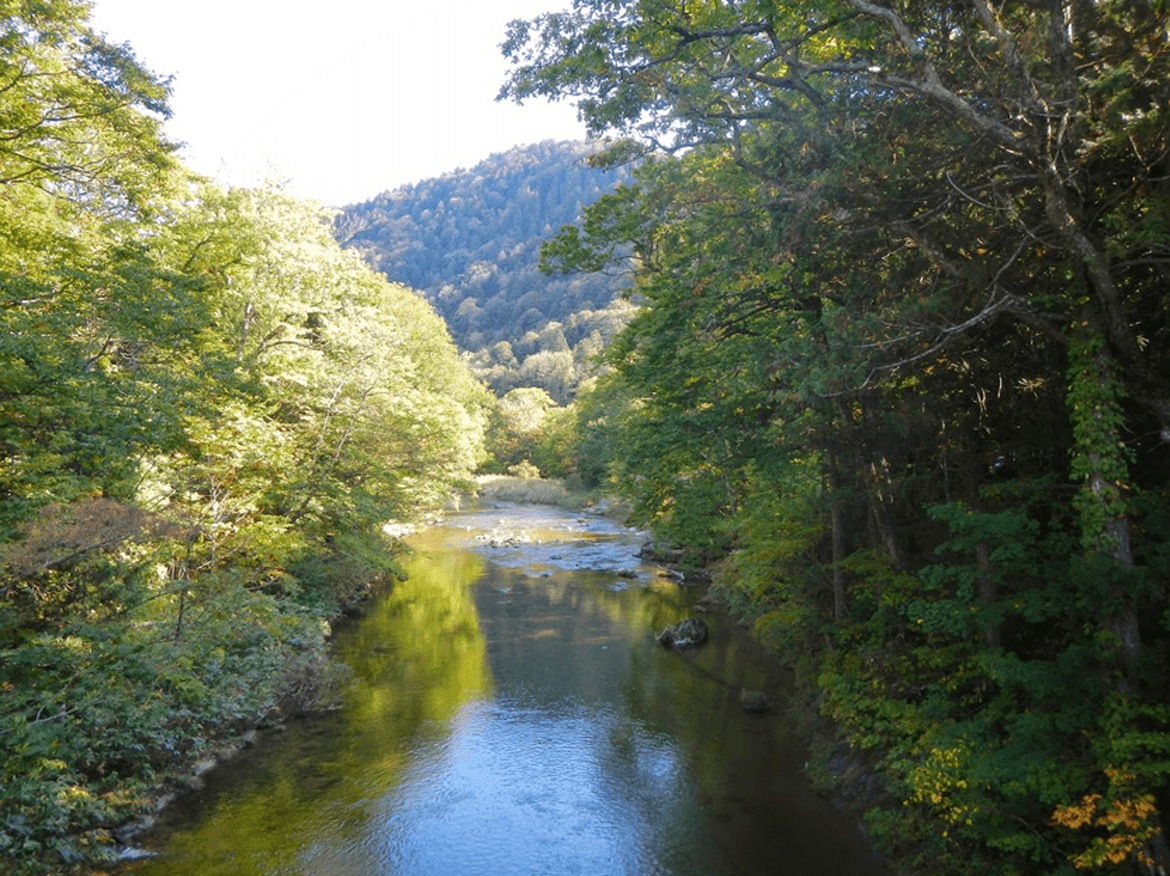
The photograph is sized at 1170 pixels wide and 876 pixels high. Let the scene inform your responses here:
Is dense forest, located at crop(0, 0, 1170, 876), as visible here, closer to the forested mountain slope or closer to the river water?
the river water

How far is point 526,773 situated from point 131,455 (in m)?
7.85

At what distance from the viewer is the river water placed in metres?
8.33

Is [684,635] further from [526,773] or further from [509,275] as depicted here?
[509,275]

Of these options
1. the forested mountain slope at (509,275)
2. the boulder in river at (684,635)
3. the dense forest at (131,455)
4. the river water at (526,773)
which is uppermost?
the forested mountain slope at (509,275)

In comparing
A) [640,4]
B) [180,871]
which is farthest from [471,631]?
[640,4]

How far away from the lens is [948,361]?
7742mm

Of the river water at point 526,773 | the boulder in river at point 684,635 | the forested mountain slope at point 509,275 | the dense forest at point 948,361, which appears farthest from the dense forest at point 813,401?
the forested mountain slope at point 509,275

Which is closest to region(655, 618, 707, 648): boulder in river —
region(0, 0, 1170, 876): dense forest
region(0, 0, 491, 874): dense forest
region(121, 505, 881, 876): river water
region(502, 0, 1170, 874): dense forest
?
region(121, 505, 881, 876): river water

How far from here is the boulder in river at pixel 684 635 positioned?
54.7 ft

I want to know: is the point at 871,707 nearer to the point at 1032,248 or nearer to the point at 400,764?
the point at 1032,248

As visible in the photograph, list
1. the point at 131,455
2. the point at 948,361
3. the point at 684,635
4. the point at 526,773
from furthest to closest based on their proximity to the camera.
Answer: the point at 684,635 < the point at 526,773 < the point at 131,455 < the point at 948,361

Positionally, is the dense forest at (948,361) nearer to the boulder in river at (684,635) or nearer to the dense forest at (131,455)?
the boulder in river at (684,635)

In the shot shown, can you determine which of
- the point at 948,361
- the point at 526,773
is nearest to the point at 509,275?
the point at 526,773

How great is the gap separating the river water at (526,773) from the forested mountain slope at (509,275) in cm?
7220
